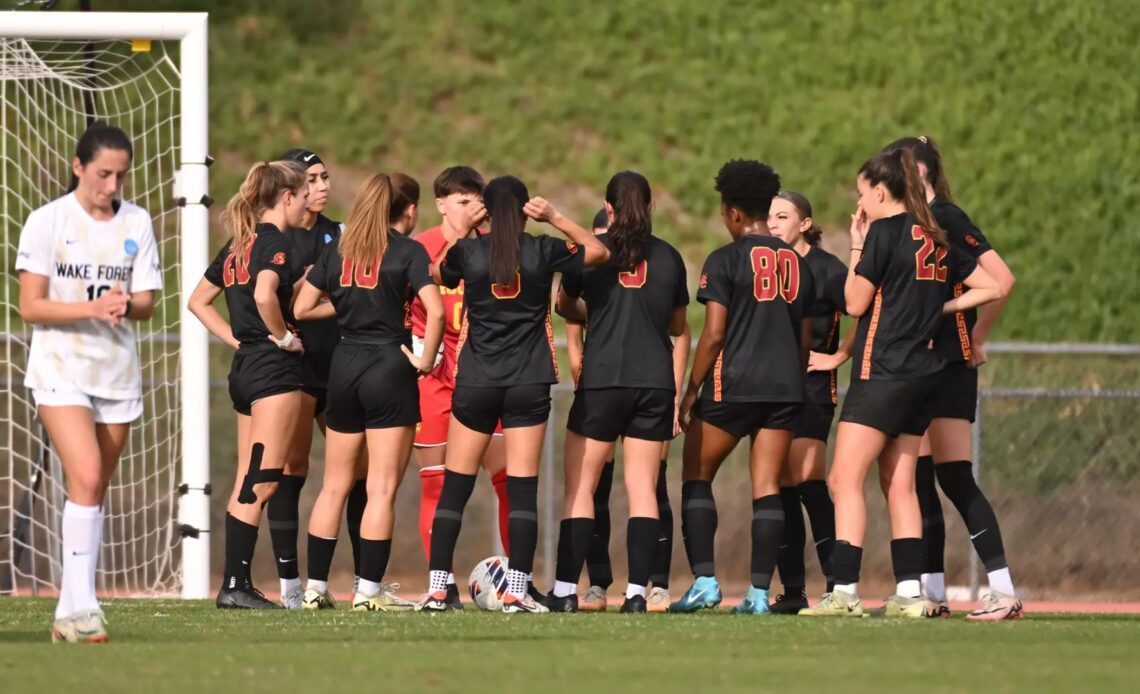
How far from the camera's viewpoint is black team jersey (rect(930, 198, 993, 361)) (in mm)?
8812

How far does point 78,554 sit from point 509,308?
2583mm

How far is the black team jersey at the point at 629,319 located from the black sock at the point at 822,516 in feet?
3.63

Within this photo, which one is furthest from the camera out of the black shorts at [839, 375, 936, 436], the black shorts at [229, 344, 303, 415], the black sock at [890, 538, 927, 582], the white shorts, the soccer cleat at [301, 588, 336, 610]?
the soccer cleat at [301, 588, 336, 610]

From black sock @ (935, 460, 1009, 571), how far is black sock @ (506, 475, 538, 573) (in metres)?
1.99

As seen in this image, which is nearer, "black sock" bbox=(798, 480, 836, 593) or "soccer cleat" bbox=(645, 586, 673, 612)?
"soccer cleat" bbox=(645, 586, 673, 612)

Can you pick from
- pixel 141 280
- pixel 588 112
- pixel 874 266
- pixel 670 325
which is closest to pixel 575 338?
pixel 670 325

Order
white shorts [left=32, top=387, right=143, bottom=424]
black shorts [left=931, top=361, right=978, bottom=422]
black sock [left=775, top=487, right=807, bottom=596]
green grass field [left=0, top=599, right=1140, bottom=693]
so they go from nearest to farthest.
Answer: green grass field [left=0, top=599, right=1140, bottom=693] → white shorts [left=32, top=387, right=143, bottom=424] → black shorts [left=931, top=361, right=978, bottom=422] → black sock [left=775, top=487, right=807, bottom=596]

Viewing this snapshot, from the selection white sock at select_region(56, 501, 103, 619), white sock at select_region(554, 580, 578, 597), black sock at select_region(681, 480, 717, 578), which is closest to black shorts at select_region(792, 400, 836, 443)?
black sock at select_region(681, 480, 717, 578)

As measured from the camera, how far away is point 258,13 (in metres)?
23.2

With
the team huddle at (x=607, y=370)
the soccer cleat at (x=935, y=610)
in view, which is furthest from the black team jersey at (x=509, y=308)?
the soccer cleat at (x=935, y=610)

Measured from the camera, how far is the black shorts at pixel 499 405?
29.5 ft

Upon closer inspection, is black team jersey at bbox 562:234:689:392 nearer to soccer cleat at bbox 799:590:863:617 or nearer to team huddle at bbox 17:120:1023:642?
team huddle at bbox 17:120:1023:642

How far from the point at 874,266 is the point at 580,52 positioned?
14503 millimetres

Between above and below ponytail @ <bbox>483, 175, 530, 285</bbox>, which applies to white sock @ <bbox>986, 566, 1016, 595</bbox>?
below
